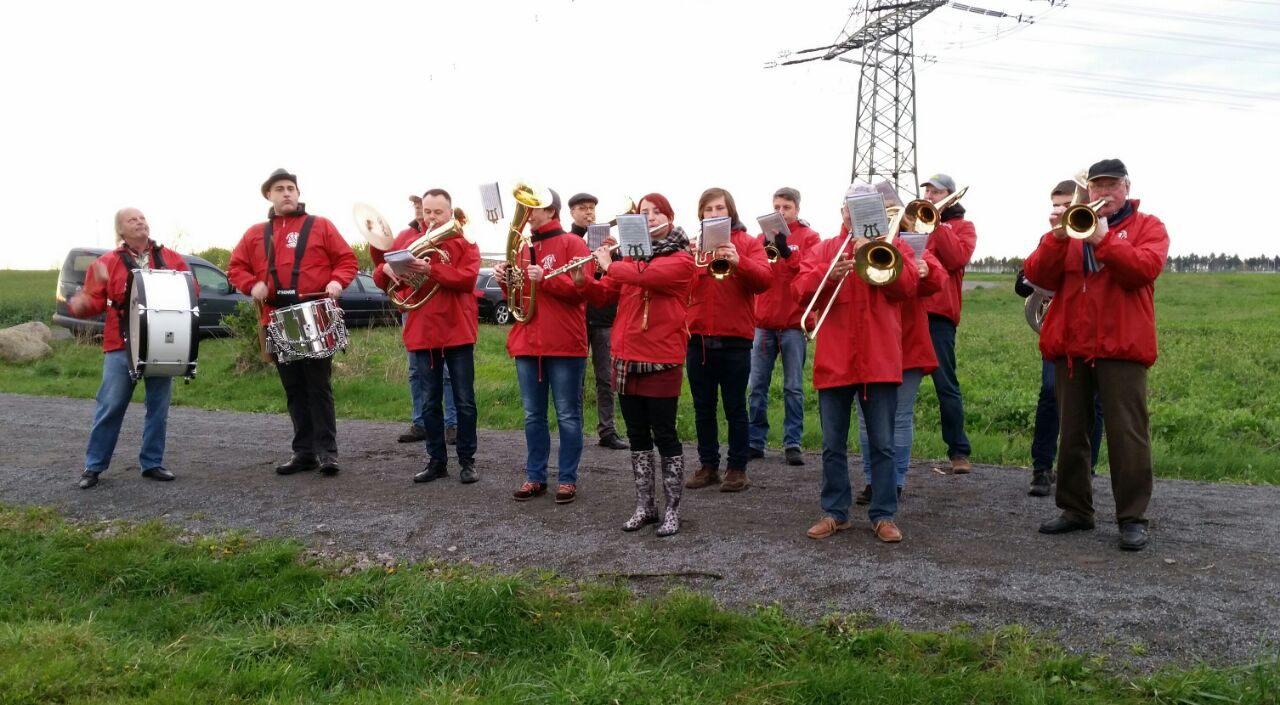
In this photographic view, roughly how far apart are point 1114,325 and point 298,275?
17.9ft

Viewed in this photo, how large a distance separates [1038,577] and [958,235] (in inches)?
117

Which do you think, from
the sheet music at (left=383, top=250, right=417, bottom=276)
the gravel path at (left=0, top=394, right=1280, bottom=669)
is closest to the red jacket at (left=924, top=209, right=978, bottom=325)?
the gravel path at (left=0, top=394, right=1280, bottom=669)

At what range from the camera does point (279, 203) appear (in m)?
7.31

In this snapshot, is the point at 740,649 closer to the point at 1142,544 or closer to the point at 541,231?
the point at 1142,544

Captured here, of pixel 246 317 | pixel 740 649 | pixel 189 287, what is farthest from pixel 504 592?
pixel 246 317

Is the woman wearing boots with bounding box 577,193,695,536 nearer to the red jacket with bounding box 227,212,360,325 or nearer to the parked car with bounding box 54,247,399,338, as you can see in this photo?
the red jacket with bounding box 227,212,360,325

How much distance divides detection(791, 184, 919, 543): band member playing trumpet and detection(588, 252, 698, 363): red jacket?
70 centimetres

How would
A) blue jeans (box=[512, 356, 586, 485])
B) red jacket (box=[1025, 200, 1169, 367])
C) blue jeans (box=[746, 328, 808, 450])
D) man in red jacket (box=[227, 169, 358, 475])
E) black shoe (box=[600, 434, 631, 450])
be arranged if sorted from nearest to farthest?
red jacket (box=[1025, 200, 1169, 367]) → blue jeans (box=[512, 356, 586, 485]) → man in red jacket (box=[227, 169, 358, 475]) → blue jeans (box=[746, 328, 808, 450]) → black shoe (box=[600, 434, 631, 450])

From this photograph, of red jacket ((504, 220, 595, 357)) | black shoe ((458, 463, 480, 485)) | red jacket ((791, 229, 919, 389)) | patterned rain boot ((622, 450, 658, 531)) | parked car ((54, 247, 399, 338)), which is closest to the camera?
red jacket ((791, 229, 919, 389))

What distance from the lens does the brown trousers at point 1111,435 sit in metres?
5.18

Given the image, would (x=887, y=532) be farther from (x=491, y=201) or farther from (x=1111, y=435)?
(x=491, y=201)

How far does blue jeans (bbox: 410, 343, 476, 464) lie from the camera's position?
277 inches

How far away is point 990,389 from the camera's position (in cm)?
1177

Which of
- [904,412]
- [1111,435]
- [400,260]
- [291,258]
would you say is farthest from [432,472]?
[1111,435]
